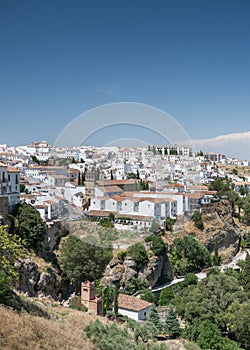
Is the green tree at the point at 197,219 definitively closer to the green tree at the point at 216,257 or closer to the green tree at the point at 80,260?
the green tree at the point at 216,257

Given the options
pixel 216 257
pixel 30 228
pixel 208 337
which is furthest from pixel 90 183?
pixel 216 257

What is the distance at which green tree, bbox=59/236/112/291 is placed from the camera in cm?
1120

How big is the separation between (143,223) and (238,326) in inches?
139

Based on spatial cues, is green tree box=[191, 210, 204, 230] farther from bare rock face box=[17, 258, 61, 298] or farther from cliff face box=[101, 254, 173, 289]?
bare rock face box=[17, 258, 61, 298]

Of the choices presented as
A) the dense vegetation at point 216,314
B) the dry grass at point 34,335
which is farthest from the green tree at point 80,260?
the dry grass at point 34,335

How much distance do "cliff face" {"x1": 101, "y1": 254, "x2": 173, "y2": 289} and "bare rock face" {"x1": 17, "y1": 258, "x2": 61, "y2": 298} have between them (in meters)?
1.72

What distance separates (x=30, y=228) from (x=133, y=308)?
3.93 meters

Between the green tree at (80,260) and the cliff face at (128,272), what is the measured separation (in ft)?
1.65

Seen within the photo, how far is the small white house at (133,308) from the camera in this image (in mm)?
9805

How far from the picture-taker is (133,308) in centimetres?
990

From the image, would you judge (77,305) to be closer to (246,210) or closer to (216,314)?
(216,314)

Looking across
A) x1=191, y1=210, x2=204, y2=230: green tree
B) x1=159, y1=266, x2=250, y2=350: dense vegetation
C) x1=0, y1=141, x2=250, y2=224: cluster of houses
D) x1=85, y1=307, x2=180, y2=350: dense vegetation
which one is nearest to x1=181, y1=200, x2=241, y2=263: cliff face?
x1=191, y1=210, x2=204, y2=230: green tree

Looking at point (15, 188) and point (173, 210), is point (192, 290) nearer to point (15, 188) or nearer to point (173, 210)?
point (173, 210)

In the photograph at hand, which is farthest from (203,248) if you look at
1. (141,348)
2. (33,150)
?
(33,150)
